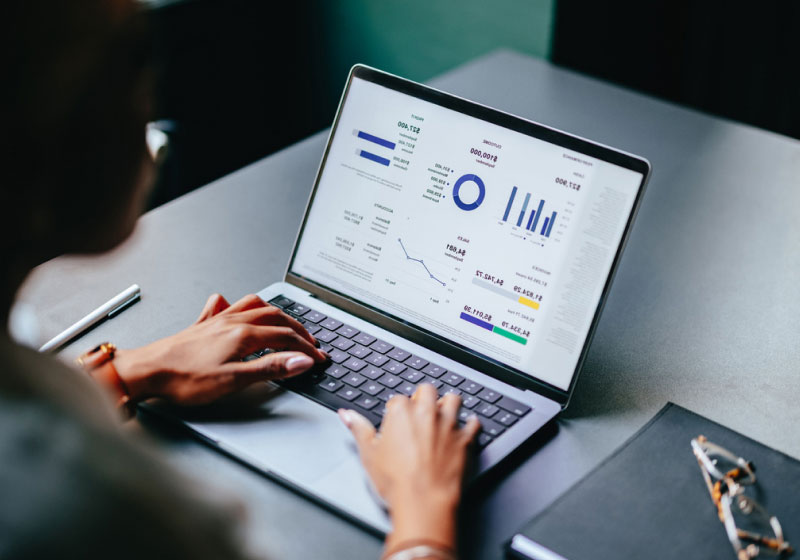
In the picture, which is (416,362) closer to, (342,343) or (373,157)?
(342,343)

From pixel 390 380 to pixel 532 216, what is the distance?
25cm

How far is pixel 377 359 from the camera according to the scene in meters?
1.02

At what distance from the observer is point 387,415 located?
0.88 m

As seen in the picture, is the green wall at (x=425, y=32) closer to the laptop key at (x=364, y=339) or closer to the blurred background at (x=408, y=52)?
the blurred background at (x=408, y=52)

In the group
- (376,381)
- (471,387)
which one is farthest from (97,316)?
(471,387)

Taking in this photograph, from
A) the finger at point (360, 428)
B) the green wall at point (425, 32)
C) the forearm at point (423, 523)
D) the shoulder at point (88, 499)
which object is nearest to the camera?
the shoulder at point (88, 499)

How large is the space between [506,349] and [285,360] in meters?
0.25

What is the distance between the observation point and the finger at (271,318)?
101 centimetres

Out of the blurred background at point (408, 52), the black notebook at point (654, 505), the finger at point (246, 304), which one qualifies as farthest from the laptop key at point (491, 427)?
the blurred background at point (408, 52)

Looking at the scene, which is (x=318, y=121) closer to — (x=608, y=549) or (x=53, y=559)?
(x=608, y=549)

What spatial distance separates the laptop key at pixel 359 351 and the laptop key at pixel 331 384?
54 mm

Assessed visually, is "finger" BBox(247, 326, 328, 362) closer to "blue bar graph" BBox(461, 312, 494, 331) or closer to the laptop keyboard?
the laptop keyboard

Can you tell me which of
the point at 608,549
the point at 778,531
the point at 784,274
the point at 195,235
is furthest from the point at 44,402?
the point at 784,274

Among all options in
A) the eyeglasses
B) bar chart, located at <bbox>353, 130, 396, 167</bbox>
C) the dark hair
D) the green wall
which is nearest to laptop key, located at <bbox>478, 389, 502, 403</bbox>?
the eyeglasses
